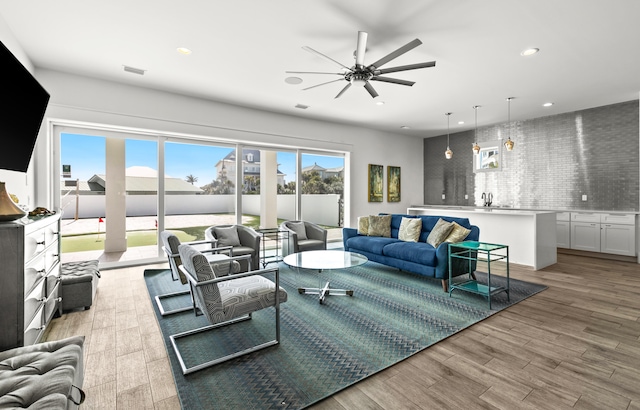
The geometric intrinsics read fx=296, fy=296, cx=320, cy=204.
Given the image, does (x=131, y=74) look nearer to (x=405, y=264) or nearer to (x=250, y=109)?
(x=250, y=109)

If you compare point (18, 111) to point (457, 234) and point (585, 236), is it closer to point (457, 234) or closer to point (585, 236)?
point (457, 234)

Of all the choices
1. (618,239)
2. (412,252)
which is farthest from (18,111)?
(618,239)

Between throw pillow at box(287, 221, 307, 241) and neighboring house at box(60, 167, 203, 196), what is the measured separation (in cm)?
191

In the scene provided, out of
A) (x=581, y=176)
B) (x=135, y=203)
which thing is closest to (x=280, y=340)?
(x=135, y=203)

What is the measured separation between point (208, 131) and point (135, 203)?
1.81 metres

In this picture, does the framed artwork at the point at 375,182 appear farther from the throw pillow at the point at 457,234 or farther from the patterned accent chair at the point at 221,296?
the patterned accent chair at the point at 221,296

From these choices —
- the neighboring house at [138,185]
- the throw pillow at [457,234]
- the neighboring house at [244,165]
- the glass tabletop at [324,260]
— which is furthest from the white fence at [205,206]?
the throw pillow at [457,234]

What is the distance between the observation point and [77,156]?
4750mm

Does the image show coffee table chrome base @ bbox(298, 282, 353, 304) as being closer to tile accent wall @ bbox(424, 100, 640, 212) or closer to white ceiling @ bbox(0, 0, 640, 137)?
white ceiling @ bbox(0, 0, 640, 137)

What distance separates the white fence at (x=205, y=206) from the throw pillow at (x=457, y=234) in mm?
3573

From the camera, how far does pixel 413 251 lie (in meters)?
4.27

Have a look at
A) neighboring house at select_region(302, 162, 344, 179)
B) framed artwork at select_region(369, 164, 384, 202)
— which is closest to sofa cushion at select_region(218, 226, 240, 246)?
neighboring house at select_region(302, 162, 344, 179)

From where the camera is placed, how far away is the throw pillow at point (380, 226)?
544cm

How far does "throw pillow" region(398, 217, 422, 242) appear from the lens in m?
4.96
